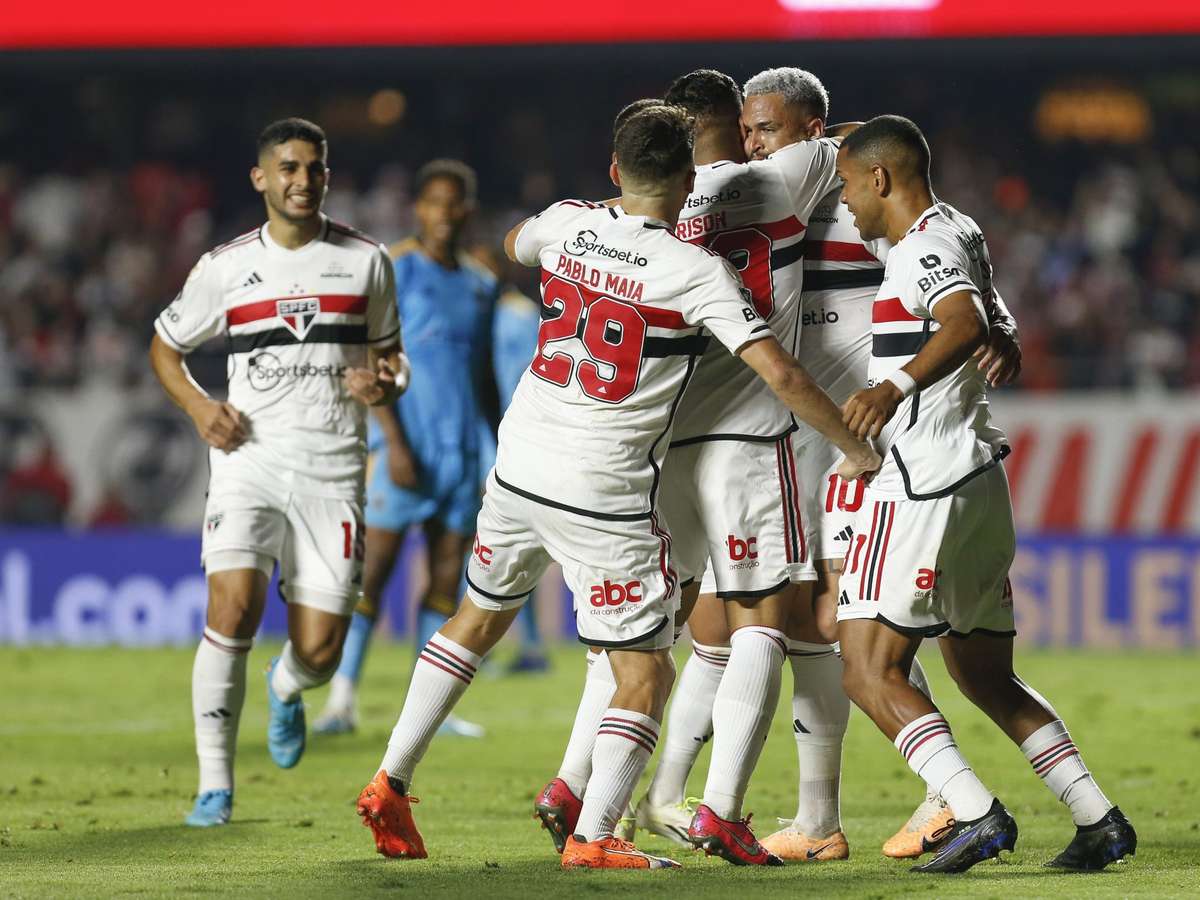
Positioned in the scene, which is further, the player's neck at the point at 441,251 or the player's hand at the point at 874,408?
the player's neck at the point at 441,251

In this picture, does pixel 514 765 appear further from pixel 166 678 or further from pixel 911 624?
pixel 166 678

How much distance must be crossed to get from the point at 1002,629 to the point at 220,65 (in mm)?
12320

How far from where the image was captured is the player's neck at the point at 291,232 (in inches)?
264

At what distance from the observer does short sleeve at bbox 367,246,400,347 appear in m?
6.74

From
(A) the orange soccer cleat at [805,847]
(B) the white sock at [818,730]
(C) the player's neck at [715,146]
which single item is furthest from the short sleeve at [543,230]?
(A) the orange soccer cleat at [805,847]

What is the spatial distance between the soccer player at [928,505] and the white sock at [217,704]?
7.58 ft

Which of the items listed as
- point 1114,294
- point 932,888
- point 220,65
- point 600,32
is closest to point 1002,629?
point 932,888

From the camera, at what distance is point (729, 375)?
5625mm

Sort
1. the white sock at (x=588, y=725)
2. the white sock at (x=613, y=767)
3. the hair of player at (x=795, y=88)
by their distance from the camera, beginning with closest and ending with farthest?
the white sock at (x=613, y=767) → the white sock at (x=588, y=725) → the hair of player at (x=795, y=88)

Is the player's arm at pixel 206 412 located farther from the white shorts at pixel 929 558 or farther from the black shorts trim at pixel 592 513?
the white shorts at pixel 929 558

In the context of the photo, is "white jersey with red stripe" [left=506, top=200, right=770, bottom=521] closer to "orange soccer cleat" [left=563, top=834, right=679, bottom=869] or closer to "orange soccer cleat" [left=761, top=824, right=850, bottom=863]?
"orange soccer cleat" [left=563, top=834, right=679, bottom=869]

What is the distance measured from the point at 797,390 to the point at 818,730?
4.30ft

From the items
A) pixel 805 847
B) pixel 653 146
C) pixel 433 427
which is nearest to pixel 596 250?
pixel 653 146

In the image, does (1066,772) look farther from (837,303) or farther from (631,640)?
(837,303)
